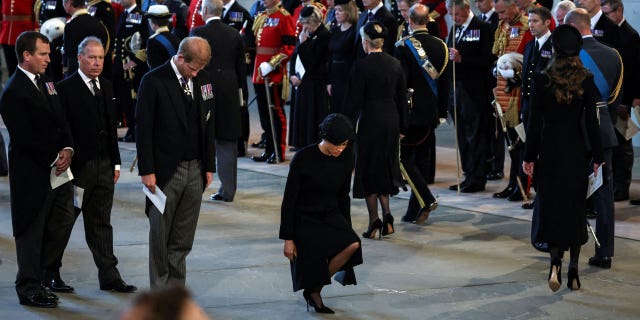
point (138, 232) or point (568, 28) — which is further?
point (138, 232)

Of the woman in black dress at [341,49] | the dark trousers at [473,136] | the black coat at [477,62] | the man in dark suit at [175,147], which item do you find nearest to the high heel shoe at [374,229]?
the man in dark suit at [175,147]

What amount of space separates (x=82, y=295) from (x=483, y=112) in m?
5.27

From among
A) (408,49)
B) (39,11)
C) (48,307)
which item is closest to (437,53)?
(408,49)

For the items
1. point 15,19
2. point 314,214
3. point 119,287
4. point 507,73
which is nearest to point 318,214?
point 314,214

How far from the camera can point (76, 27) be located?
11.7 metres

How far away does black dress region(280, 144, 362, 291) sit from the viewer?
21.0 feet

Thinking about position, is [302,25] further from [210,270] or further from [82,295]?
[82,295]

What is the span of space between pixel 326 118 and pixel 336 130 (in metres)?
0.21

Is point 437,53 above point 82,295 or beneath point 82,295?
Answer: above

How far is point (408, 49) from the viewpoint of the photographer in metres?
9.54

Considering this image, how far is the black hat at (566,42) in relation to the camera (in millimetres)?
6977

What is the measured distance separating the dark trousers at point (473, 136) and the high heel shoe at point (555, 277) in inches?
153

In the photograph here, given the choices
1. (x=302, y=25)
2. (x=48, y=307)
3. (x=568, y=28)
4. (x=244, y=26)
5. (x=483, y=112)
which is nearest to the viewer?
(x=48, y=307)

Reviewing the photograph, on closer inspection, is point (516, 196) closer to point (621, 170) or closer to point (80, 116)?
point (621, 170)
